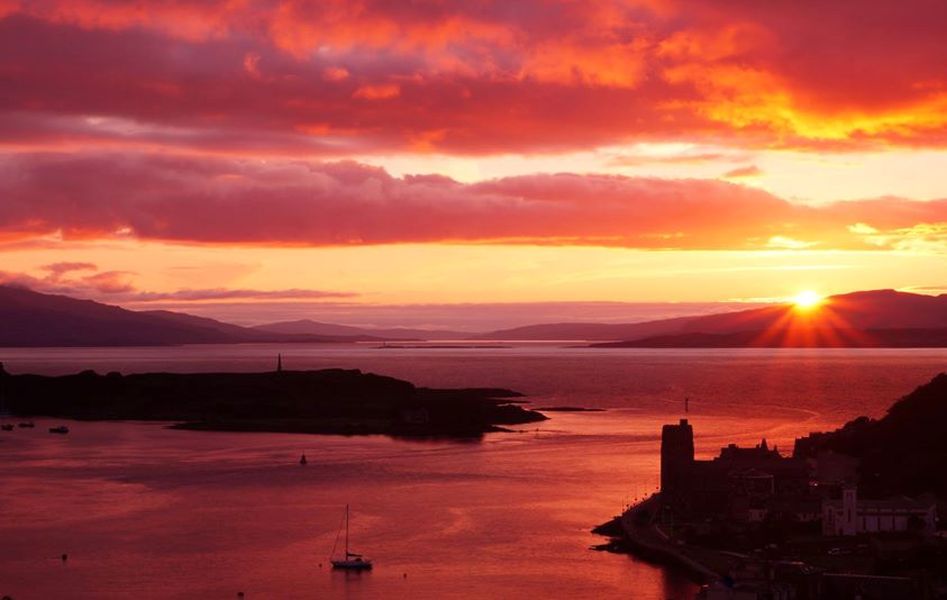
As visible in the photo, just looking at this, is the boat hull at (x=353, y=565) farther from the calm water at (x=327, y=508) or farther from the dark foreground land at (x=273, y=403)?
the dark foreground land at (x=273, y=403)

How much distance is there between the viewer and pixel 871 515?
46.2 m

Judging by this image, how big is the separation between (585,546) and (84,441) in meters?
52.9

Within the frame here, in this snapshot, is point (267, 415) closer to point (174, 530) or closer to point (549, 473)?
point (549, 473)

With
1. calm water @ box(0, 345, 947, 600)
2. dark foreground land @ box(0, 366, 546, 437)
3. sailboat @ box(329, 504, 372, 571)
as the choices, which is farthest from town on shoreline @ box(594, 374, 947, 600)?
dark foreground land @ box(0, 366, 546, 437)

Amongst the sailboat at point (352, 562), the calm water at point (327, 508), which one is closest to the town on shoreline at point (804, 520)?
the calm water at point (327, 508)

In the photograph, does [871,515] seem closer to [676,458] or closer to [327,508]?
[676,458]

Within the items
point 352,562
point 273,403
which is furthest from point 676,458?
point 273,403

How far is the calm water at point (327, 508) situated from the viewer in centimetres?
4150

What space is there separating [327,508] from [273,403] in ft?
203

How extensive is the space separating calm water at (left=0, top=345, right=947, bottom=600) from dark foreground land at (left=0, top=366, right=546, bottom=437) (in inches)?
253

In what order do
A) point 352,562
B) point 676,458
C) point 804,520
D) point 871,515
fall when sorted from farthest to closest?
point 676,458
point 804,520
point 871,515
point 352,562

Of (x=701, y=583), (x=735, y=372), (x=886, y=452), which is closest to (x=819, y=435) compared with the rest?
(x=886, y=452)

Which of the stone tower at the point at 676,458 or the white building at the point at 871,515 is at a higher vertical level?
the stone tower at the point at 676,458

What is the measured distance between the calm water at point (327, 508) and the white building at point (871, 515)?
7.40 meters
